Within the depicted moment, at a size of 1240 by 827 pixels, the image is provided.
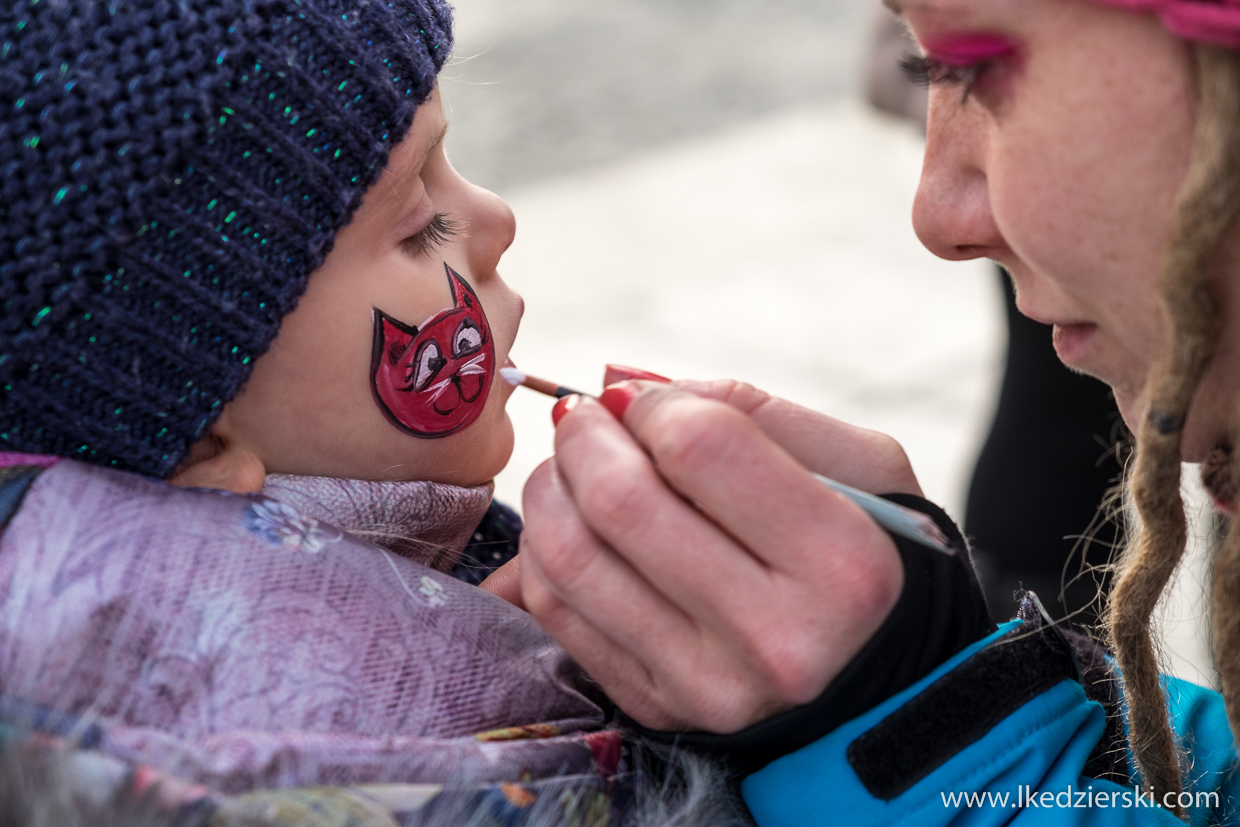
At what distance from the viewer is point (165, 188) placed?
1011mm

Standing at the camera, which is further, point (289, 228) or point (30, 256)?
point (289, 228)

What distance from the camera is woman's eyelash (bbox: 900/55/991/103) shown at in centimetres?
95

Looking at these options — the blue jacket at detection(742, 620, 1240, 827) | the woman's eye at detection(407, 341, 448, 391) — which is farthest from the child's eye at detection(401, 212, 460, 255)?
the blue jacket at detection(742, 620, 1240, 827)

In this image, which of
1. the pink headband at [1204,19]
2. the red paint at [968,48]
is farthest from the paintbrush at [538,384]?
the pink headband at [1204,19]

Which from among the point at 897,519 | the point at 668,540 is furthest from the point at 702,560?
the point at 897,519

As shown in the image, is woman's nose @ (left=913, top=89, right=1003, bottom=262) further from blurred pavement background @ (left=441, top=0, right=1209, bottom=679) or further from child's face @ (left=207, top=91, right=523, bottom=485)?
blurred pavement background @ (left=441, top=0, right=1209, bottom=679)

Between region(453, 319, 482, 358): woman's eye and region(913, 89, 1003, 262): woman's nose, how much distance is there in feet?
1.60

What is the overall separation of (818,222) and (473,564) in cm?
378

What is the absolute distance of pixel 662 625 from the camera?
0.93 metres

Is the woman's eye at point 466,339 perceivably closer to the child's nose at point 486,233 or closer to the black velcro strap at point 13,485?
the child's nose at point 486,233

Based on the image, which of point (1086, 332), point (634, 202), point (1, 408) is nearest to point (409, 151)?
point (1, 408)

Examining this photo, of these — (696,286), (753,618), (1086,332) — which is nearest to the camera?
(753,618)

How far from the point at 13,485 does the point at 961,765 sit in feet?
2.67

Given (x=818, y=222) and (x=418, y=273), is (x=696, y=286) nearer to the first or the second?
(x=818, y=222)
